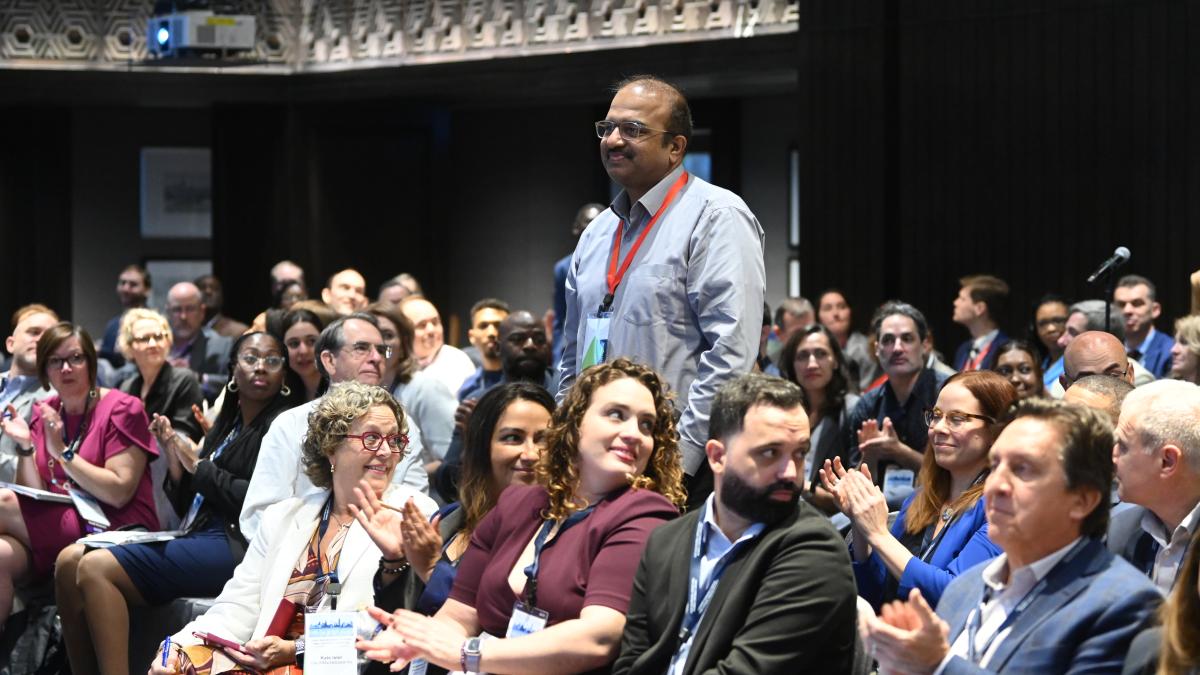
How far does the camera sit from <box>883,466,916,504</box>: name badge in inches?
Result: 202

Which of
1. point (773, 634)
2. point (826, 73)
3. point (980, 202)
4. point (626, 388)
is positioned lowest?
point (773, 634)

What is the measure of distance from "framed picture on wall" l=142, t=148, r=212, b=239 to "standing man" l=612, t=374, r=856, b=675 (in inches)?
414

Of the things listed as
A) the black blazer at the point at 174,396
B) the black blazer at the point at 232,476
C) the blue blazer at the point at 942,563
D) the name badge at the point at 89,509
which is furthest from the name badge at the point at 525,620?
the black blazer at the point at 174,396

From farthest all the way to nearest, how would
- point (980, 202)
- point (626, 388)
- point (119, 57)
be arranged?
point (119, 57), point (980, 202), point (626, 388)

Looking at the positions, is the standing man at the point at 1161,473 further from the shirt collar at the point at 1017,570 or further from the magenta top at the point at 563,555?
the magenta top at the point at 563,555

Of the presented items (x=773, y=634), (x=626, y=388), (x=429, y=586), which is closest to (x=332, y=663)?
(x=429, y=586)

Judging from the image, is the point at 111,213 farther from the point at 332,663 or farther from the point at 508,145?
the point at 332,663

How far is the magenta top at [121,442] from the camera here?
18.2ft

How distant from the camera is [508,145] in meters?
12.6

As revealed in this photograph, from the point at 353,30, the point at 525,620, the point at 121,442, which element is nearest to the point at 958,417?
the point at 525,620

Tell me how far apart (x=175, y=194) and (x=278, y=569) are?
364 inches

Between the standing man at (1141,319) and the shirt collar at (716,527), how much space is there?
483 centimetres

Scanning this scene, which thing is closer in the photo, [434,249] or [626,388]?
[626,388]

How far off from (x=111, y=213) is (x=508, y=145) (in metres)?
3.26
